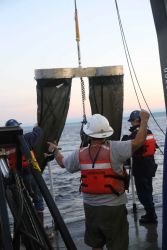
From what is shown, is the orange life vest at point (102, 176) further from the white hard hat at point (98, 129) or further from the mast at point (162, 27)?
the mast at point (162, 27)

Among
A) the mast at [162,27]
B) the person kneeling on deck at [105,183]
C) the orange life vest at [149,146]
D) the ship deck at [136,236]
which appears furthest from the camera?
the orange life vest at [149,146]

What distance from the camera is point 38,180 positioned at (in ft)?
9.84

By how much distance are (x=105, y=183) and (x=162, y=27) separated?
1.57m

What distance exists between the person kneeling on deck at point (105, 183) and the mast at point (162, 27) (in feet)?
1.50

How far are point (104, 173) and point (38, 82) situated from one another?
2.51 m

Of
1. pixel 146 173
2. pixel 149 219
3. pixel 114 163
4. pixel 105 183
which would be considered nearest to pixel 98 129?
pixel 114 163

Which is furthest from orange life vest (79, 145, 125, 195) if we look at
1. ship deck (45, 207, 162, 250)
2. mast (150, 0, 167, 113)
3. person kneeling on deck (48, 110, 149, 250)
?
ship deck (45, 207, 162, 250)

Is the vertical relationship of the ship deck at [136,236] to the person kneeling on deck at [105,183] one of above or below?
below

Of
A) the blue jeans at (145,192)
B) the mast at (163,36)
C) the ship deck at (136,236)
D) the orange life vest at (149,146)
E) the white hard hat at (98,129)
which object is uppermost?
the mast at (163,36)

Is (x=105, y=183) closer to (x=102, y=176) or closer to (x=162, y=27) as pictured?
(x=102, y=176)

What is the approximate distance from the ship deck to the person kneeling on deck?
1.31 m

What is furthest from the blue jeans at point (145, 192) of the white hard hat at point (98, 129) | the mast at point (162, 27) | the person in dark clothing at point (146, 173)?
Answer: the mast at point (162, 27)

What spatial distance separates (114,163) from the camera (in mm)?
3787

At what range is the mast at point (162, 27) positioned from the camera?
12.0 ft
